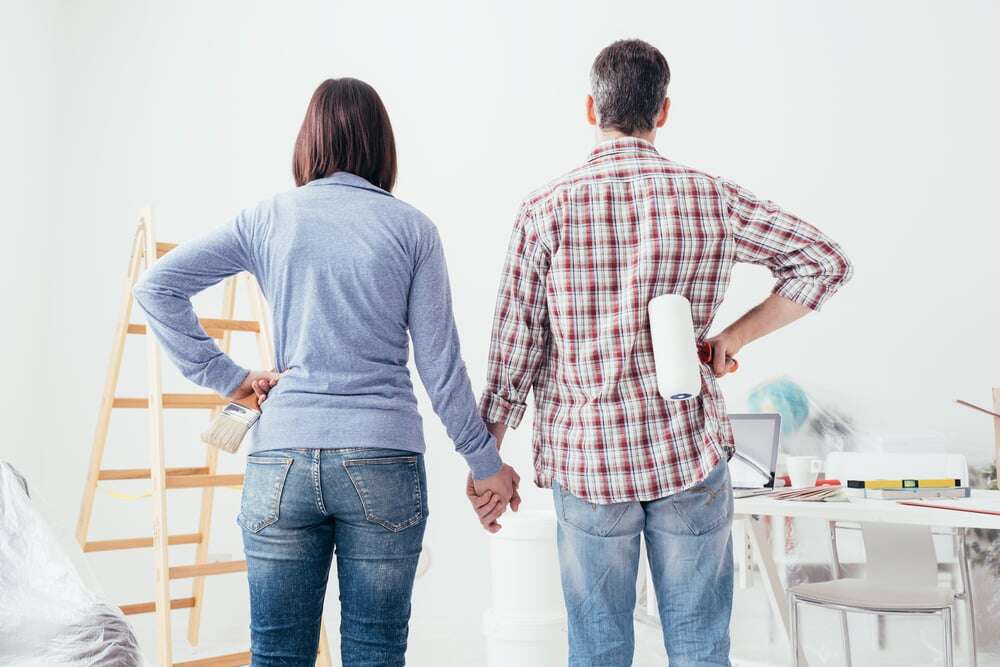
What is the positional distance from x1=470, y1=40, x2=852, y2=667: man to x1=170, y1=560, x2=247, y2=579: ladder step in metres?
1.27

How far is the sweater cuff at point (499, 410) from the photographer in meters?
1.44

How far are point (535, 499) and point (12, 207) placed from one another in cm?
232

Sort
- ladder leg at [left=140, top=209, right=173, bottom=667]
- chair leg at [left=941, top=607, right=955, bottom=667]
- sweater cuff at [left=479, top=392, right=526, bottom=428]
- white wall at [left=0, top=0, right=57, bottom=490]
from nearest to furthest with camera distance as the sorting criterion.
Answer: sweater cuff at [left=479, top=392, right=526, bottom=428], chair leg at [left=941, top=607, right=955, bottom=667], ladder leg at [left=140, top=209, right=173, bottom=667], white wall at [left=0, top=0, right=57, bottom=490]

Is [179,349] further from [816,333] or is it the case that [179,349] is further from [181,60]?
[181,60]

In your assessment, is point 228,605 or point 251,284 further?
point 228,605

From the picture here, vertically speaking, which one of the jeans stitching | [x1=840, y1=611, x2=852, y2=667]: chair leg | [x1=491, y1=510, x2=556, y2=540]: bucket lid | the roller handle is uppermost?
the roller handle

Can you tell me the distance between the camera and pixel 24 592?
1459 millimetres

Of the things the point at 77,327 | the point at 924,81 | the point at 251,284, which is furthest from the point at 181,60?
the point at 924,81

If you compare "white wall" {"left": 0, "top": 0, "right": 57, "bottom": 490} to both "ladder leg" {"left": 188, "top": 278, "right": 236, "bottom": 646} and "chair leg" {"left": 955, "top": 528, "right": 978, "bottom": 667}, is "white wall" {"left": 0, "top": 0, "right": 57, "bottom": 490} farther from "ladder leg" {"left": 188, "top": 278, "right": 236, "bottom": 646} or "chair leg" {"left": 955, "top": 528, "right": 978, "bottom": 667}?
"chair leg" {"left": 955, "top": 528, "right": 978, "bottom": 667}

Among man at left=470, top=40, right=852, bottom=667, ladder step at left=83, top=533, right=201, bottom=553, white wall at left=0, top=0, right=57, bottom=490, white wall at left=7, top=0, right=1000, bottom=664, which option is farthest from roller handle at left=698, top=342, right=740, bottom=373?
white wall at left=0, top=0, right=57, bottom=490

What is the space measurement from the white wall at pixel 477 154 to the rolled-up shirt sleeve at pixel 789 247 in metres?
1.36

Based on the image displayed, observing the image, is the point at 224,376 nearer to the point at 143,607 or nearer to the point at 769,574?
the point at 143,607

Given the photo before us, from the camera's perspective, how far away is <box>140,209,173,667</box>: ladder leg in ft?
7.08

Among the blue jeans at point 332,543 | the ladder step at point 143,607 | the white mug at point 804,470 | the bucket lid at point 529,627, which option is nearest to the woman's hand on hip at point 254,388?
the blue jeans at point 332,543
